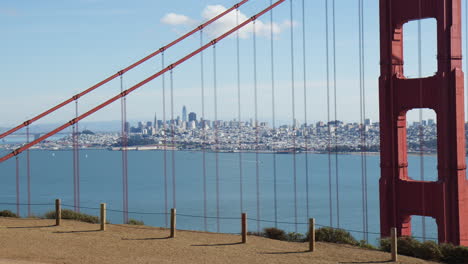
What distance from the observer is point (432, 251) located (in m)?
14.9

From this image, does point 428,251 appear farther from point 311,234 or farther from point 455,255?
point 311,234

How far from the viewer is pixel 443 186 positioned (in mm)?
19609

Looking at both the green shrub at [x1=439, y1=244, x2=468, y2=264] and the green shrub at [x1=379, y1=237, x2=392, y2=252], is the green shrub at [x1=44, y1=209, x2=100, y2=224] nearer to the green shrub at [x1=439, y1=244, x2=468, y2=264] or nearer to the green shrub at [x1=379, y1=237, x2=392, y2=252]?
the green shrub at [x1=379, y1=237, x2=392, y2=252]

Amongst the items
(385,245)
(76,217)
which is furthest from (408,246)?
(76,217)

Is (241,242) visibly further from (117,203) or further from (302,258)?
(117,203)

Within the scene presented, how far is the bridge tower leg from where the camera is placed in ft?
63.3

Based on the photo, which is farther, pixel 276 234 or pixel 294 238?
→ pixel 276 234

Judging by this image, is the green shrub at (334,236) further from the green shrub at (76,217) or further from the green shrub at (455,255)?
the green shrub at (76,217)

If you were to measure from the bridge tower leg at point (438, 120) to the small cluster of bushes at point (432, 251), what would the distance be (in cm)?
459

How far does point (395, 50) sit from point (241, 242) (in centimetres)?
847

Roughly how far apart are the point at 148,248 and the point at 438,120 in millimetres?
9883

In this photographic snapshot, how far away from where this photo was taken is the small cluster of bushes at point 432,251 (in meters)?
14.6

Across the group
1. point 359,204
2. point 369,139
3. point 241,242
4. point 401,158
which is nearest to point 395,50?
point 401,158

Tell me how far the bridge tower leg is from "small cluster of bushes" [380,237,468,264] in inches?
181
